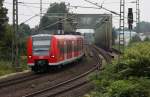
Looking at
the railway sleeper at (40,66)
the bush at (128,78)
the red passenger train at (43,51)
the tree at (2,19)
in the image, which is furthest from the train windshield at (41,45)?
the tree at (2,19)

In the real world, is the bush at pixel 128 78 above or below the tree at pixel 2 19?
below

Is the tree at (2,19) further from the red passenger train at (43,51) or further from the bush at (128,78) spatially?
the bush at (128,78)

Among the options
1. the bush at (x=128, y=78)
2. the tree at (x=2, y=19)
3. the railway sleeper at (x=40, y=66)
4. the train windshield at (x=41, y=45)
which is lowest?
the railway sleeper at (x=40, y=66)

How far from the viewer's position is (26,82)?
2970cm

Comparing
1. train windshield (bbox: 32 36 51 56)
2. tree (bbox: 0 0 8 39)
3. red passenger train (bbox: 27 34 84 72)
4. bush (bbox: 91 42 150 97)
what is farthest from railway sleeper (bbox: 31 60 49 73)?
tree (bbox: 0 0 8 39)

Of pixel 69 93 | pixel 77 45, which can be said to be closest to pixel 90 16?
pixel 77 45

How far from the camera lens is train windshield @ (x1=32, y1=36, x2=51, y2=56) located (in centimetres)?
3575

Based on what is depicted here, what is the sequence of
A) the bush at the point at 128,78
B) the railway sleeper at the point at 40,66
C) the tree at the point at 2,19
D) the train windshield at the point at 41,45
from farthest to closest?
1. the tree at the point at 2,19
2. the railway sleeper at the point at 40,66
3. the train windshield at the point at 41,45
4. the bush at the point at 128,78

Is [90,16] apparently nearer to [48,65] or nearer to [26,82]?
[48,65]

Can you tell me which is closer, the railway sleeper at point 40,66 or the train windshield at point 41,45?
the train windshield at point 41,45

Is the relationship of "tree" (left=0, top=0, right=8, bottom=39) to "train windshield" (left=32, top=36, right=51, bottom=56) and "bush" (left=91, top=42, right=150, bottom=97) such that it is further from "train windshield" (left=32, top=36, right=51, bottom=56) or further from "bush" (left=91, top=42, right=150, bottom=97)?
"bush" (left=91, top=42, right=150, bottom=97)

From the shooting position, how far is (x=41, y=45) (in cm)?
3572

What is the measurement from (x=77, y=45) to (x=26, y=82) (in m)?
19.9

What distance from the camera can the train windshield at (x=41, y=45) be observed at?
3575 cm
